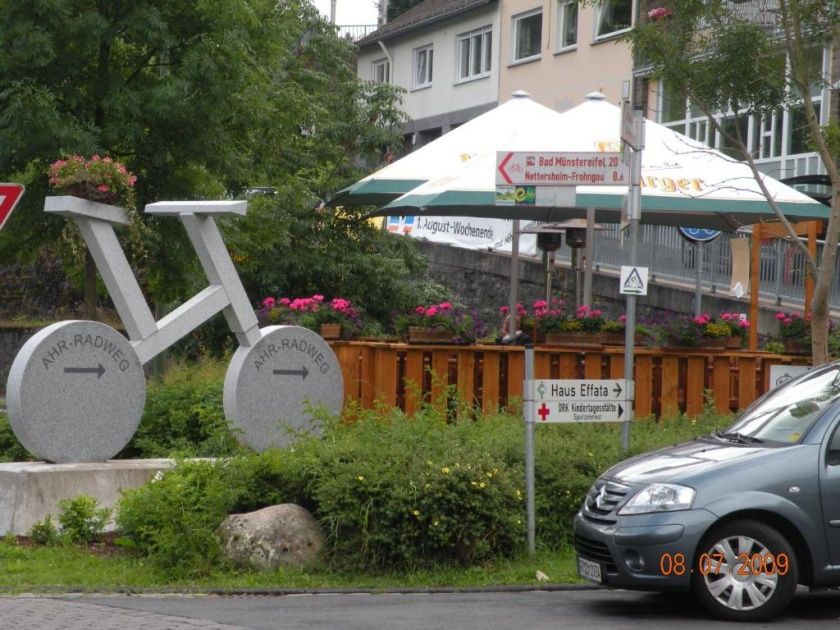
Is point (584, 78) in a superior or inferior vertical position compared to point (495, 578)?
superior

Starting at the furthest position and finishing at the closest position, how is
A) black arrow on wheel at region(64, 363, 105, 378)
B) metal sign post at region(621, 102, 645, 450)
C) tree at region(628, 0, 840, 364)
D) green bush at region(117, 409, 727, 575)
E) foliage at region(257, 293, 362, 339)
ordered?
foliage at region(257, 293, 362, 339) < tree at region(628, 0, 840, 364) < black arrow on wheel at region(64, 363, 105, 378) < metal sign post at region(621, 102, 645, 450) < green bush at region(117, 409, 727, 575)

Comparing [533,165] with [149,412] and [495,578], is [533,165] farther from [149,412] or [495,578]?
[149,412]

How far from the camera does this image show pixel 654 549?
9.16 metres

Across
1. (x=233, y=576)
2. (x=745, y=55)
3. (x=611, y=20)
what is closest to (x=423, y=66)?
(x=611, y=20)

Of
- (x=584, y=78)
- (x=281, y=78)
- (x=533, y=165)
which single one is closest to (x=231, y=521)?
(x=533, y=165)

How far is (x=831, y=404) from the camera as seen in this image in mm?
9773

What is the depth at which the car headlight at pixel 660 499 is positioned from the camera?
364 inches

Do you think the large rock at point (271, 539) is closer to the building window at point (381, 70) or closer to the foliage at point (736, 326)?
the foliage at point (736, 326)

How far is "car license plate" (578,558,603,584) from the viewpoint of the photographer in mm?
9500

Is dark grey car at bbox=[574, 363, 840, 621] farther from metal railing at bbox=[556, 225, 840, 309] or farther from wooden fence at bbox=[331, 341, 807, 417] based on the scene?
metal railing at bbox=[556, 225, 840, 309]

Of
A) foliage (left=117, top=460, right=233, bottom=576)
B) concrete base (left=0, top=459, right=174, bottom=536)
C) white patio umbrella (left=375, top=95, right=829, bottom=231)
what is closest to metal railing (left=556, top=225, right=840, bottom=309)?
white patio umbrella (left=375, top=95, right=829, bottom=231)

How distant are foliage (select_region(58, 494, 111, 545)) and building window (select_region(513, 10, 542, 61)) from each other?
107 ft

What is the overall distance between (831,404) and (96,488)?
6132 millimetres

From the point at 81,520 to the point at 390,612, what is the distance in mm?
3526
